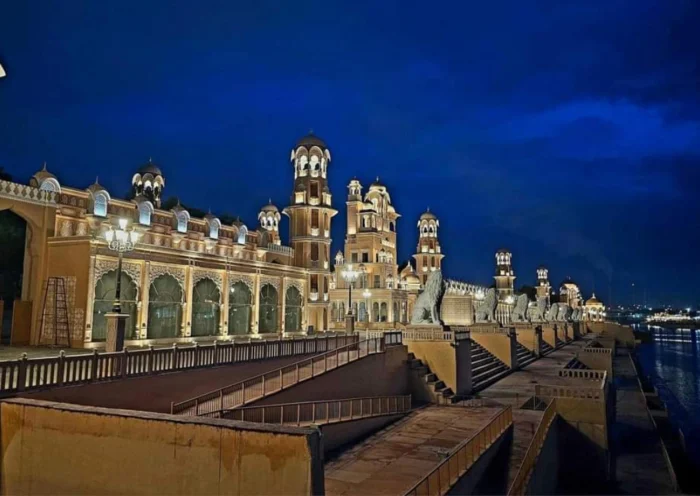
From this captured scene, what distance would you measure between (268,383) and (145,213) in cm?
1822

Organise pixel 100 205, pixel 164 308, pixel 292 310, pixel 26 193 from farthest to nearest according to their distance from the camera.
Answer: pixel 292 310, pixel 100 205, pixel 164 308, pixel 26 193

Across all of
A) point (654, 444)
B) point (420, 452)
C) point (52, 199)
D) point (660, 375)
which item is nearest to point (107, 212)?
→ point (52, 199)

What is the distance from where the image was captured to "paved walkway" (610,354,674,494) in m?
18.9

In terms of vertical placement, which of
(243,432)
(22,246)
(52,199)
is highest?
(52,199)

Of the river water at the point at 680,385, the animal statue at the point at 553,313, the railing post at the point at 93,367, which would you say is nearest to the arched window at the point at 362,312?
the animal statue at the point at 553,313

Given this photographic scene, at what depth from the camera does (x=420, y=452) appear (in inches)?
552

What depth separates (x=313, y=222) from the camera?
43.5 m

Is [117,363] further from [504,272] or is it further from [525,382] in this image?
[504,272]

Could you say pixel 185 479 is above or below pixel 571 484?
above

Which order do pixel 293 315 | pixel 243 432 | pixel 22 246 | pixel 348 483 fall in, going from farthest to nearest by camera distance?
1. pixel 293 315
2. pixel 22 246
3. pixel 348 483
4. pixel 243 432

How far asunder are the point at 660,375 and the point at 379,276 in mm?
34512

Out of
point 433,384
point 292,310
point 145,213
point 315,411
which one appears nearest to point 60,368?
point 315,411

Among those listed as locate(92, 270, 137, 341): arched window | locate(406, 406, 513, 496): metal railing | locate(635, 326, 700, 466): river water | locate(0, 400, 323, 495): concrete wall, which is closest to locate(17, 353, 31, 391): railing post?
locate(0, 400, 323, 495): concrete wall

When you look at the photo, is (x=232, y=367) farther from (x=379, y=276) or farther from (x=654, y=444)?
(x=379, y=276)
